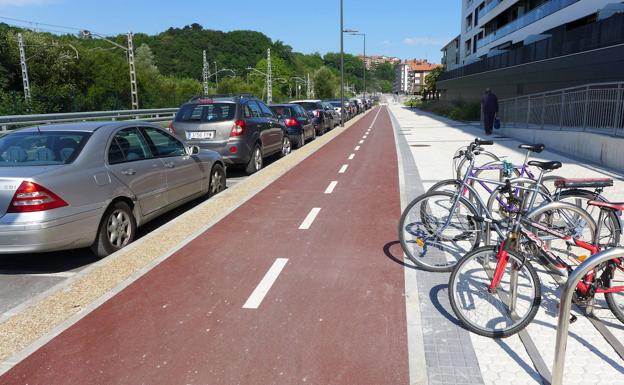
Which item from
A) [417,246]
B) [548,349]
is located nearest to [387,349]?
[548,349]

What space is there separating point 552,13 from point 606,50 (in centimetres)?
1288

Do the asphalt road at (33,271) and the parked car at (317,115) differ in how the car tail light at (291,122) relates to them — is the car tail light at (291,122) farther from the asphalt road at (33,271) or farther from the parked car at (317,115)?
the asphalt road at (33,271)

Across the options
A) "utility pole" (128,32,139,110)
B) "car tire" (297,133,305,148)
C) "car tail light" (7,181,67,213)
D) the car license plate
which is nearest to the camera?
"car tail light" (7,181,67,213)

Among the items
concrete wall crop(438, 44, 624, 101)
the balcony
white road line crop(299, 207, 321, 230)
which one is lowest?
white road line crop(299, 207, 321, 230)

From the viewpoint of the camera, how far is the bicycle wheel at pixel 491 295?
344cm

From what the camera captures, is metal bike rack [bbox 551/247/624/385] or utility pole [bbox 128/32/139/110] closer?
metal bike rack [bbox 551/247/624/385]

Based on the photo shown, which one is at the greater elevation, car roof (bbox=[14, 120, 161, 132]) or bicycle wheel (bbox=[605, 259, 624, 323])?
car roof (bbox=[14, 120, 161, 132])

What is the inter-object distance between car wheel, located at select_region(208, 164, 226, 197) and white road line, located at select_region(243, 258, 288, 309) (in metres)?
3.80

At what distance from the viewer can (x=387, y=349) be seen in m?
3.36

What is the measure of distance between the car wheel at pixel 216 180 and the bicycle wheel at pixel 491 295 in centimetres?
571

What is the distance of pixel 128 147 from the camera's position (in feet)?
20.0

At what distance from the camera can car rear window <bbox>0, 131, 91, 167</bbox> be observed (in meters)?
5.12

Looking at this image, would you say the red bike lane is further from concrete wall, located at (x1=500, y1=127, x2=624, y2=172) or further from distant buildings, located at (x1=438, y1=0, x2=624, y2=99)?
distant buildings, located at (x1=438, y1=0, x2=624, y2=99)

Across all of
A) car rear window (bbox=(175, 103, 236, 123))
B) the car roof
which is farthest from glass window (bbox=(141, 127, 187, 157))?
car rear window (bbox=(175, 103, 236, 123))
